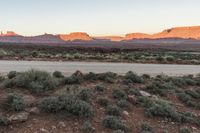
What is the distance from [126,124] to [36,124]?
9.68 ft

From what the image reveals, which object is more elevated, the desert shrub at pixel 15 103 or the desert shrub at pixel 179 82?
the desert shrub at pixel 15 103

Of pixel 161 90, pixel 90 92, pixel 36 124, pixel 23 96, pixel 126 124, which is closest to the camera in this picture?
Answer: pixel 36 124

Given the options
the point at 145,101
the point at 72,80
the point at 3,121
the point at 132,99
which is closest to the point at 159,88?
the point at 145,101

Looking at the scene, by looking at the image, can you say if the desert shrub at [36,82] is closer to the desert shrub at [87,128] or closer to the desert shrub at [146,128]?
the desert shrub at [87,128]

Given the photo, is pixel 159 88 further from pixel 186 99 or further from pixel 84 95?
pixel 84 95

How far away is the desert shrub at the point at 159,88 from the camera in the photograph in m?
14.2

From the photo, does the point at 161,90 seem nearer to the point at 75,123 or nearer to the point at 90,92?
the point at 90,92

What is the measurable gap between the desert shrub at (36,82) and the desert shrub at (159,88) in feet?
14.6

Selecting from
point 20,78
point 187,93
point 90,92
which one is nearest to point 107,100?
point 90,92

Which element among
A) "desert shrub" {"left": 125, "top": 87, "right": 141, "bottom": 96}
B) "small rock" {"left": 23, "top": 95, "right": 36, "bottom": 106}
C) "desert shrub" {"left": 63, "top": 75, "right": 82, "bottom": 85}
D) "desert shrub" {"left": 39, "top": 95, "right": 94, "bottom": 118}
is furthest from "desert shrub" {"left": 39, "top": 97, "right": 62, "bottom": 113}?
"desert shrub" {"left": 125, "top": 87, "right": 141, "bottom": 96}

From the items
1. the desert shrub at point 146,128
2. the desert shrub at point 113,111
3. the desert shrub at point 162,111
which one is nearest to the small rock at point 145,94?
the desert shrub at point 162,111

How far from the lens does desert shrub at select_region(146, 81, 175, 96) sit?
14.2 meters

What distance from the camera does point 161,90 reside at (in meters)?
14.3

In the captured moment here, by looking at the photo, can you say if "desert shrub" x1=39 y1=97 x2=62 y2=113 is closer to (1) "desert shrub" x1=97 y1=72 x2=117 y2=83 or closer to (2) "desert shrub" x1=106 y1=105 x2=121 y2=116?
(2) "desert shrub" x1=106 y1=105 x2=121 y2=116
